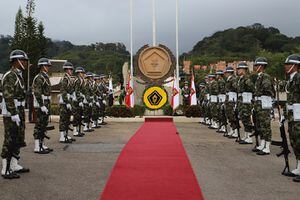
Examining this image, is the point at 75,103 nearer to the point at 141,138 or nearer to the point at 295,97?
the point at 141,138

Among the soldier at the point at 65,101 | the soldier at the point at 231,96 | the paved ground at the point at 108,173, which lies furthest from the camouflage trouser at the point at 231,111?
the soldier at the point at 65,101

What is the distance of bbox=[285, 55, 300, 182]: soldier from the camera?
301 inches

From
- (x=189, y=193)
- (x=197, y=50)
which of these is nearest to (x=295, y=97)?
A: (x=189, y=193)

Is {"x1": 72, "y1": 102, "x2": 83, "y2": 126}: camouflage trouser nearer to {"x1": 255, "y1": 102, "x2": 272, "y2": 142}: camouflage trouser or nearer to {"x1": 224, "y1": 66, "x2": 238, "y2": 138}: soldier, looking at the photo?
{"x1": 224, "y1": 66, "x2": 238, "y2": 138}: soldier

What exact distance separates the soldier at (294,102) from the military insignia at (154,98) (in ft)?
58.4

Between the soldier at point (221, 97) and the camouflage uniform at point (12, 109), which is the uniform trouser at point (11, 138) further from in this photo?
the soldier at point (221, 97)

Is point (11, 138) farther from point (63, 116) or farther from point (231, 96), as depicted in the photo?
point (231, 96)

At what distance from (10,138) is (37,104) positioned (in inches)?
112

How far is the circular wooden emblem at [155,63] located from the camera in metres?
26.1

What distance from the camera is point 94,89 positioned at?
18.6 m

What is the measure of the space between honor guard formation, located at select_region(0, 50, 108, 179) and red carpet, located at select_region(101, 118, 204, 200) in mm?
1941

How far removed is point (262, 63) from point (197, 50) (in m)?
116

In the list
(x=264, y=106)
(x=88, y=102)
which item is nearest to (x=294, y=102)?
(x=264, y=106)

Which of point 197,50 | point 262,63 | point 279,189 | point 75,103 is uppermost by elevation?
point 197,50
